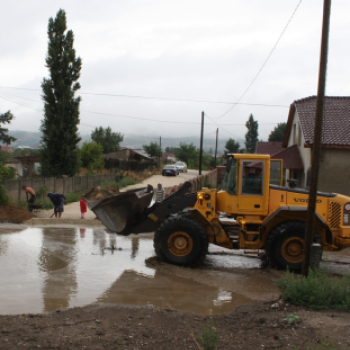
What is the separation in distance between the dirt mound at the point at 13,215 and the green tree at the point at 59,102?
19.6 metres

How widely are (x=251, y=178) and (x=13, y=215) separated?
1029 cm

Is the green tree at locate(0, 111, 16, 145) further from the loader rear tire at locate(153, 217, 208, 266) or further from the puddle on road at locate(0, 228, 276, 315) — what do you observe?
the loader rear tire at locate(153, 217, 208, 266)

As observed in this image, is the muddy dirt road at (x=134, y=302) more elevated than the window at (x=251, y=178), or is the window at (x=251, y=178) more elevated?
the window at (x=251, y=178)

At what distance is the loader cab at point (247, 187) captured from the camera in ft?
35.9

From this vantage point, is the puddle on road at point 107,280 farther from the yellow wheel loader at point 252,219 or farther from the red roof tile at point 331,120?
the red roof tile at point 331,120

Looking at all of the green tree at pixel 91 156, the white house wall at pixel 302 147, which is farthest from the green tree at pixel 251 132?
the white house wall at pixel 302 147

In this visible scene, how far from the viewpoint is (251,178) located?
11.0m

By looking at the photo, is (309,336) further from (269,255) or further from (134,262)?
(134,262)

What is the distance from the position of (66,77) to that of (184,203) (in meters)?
29.3

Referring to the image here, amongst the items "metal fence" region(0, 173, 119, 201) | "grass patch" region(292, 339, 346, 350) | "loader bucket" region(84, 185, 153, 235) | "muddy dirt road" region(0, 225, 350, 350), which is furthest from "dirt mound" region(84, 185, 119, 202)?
A: "grass patch" region(292, 339, 346, 350)

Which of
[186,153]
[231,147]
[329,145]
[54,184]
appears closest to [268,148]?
[54,184]

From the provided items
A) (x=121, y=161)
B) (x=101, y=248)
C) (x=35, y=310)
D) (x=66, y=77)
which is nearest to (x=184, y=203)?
(x=101, y=248)

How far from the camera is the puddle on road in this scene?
8.39 meters

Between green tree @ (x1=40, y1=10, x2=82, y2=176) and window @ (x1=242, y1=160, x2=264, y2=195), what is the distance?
1117 inches
